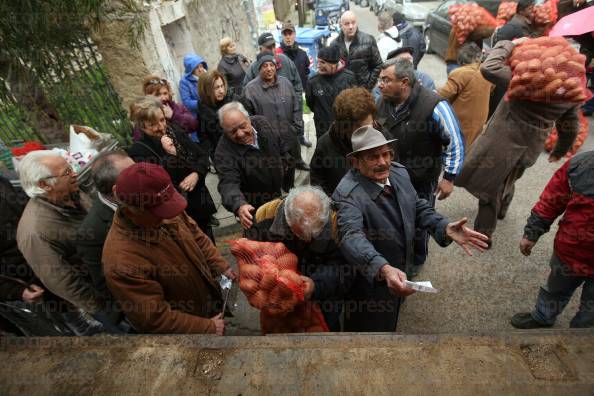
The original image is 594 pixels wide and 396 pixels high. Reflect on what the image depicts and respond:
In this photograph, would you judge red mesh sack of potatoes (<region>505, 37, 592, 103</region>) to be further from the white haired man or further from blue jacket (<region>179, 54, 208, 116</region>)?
blue jacket (<region>179, 54, 208, 116</region>)

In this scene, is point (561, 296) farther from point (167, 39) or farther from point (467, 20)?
point (167, 39)

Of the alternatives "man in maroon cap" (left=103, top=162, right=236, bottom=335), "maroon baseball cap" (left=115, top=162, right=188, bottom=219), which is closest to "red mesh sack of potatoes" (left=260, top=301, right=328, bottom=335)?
"man in maroon cap" (left=103, top=162, right=236, bottom=335)

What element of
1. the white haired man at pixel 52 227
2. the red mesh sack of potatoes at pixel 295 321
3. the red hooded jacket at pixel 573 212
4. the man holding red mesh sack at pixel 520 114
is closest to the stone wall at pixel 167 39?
the white haired man at pixel 52 227

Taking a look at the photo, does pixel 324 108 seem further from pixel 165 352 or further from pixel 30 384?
pixel 30 384

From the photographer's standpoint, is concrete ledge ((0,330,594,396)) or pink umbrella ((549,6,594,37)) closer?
concrete ledge ((0,330,594,396))

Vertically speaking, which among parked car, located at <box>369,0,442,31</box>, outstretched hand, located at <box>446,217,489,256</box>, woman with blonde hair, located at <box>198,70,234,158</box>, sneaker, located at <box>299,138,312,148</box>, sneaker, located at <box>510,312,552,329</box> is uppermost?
woman with blonde hair, located at <box>198,70,234,158</box>

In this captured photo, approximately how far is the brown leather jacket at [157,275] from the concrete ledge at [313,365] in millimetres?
325

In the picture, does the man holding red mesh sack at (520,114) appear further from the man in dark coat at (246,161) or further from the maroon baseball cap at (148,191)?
the maroon baseball cap at (148,191)

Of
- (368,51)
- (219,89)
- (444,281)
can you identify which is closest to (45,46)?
(219,89)

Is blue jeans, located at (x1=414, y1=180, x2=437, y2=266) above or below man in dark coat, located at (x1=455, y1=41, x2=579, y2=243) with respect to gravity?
below

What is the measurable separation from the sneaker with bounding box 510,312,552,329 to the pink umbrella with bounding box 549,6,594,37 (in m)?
2.65

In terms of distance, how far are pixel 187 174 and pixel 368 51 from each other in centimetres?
363

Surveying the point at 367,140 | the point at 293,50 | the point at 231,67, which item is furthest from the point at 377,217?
the point at 293,50

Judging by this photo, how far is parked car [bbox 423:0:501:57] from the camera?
9.23m
